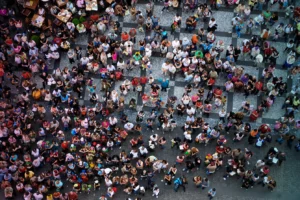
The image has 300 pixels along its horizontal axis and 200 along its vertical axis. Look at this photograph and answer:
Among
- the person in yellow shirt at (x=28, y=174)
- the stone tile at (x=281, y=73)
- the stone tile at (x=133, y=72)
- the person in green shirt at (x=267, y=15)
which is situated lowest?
the person in yellow shirt at (x=28, y=174)

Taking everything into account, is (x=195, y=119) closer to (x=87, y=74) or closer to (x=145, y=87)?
(x=145, y=87)

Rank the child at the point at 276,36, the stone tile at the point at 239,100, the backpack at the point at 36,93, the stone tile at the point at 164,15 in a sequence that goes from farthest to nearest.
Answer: the stone tile at the point at 164,15, the child at the point at 276,36, the stone tile at the point at 239,100, the backpack at the point at 36,93

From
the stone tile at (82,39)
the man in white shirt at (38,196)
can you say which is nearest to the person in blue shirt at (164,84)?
the stone tile at (82,39)

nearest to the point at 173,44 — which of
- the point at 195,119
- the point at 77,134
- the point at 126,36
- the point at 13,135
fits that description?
the point at 126,36

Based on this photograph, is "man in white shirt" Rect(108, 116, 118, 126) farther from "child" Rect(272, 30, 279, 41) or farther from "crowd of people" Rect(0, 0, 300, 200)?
"child" Rect(272, 30, 279, 41)

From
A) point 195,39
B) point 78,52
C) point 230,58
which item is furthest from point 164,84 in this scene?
point 78,52

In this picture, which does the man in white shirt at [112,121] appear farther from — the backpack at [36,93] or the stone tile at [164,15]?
the stone tile at [164,15]
